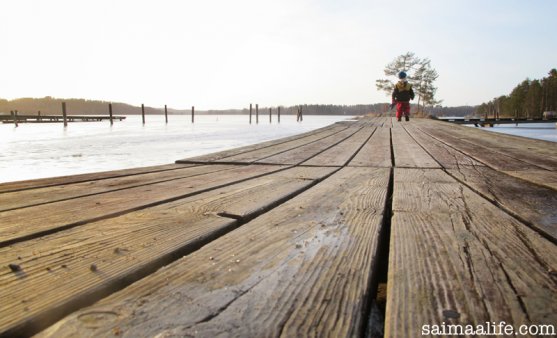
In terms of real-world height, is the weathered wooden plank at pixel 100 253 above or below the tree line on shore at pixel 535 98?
below

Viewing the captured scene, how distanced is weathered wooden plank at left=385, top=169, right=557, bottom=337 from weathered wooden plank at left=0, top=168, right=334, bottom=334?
0.53 metres

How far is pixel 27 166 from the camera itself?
5727 mm

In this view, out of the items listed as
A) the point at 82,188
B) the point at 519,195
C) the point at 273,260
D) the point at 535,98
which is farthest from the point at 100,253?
the point at 535,98

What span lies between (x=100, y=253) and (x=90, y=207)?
0.61 m

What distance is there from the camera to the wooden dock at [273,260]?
1.97 feet

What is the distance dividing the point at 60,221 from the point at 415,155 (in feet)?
9.66

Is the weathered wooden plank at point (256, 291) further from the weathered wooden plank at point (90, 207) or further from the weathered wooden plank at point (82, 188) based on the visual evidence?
the weathered wooden plank at point (82, 188)

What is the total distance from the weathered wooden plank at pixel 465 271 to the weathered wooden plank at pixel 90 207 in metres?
0.99

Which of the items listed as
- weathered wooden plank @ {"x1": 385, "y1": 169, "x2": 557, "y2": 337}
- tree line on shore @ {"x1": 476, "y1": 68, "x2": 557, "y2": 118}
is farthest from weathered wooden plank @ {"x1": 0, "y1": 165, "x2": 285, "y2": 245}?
tree line on shore @ {"x1": 476, "y1": 68, "x2": 557, "y2": 118}

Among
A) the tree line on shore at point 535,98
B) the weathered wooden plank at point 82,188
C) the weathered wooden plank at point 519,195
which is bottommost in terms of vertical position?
the weathered wooden plank at point 82,188

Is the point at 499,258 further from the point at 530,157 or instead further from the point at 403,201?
the point at 530,157

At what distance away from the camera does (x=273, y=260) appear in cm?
85

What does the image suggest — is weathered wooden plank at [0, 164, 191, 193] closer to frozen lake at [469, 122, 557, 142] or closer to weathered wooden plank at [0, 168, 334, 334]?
weathered wooden plank at [0, 168, 334, 334]

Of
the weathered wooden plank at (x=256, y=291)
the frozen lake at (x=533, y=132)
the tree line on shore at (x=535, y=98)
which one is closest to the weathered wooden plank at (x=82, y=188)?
the weathered wooden plank at (x=256, y=291)
